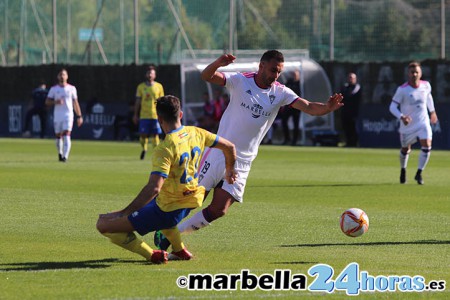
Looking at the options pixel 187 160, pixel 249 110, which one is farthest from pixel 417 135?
pixel 187 160

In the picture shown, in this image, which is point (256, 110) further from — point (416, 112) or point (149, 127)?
point (149, 127)

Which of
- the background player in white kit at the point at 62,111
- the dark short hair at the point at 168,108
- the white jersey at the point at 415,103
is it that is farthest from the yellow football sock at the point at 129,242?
the background player in white kit at the point at 62,111

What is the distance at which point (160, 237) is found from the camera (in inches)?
450

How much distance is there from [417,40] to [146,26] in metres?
12.6

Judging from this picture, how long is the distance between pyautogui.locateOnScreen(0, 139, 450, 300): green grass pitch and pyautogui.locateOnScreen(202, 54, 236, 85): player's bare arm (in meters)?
1.75

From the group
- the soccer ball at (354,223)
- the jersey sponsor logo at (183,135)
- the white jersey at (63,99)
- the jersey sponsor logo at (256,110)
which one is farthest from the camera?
the white jersey at (63,99)

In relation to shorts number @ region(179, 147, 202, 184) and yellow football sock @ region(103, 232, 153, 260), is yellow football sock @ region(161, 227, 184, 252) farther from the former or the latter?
shorts number @ region(179, 147, 202, 184)

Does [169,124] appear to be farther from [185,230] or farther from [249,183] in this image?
[249,183]

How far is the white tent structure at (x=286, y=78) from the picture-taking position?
38.9 meters

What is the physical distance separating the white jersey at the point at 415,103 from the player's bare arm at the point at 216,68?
35.1ft

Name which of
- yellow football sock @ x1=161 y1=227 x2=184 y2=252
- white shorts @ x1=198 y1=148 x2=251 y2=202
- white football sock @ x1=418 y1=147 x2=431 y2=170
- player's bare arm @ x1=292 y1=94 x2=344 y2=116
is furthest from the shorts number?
white football sock @ x1=418 y1=147 x2=431 y2=170

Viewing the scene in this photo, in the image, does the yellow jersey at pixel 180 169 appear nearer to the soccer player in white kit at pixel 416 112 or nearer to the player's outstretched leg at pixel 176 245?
the player's outstretched leg at pixel 176 245

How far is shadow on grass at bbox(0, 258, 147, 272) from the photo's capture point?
10.6 metres

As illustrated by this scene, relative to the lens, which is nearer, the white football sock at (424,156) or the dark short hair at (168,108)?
the dark short hair at (168,108)
